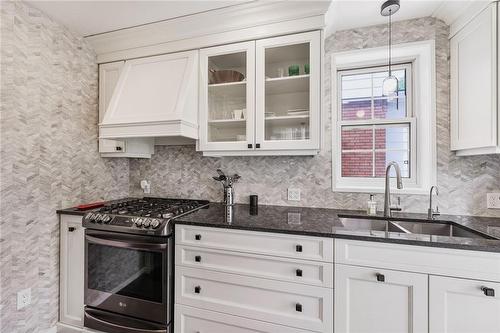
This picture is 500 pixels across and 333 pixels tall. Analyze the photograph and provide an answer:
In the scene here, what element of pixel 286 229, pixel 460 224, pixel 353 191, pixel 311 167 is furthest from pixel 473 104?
pixel 286 229

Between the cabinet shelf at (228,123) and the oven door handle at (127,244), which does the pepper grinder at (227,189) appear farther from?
the oven door handle at (127,244)

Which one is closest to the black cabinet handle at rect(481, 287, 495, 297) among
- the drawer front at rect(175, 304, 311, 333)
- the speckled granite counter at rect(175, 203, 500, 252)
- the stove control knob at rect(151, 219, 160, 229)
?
the speckled granite counter at rect(175, 203, 500, 252)

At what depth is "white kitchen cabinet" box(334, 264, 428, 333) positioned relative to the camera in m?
1.19

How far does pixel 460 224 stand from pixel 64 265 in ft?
9.45

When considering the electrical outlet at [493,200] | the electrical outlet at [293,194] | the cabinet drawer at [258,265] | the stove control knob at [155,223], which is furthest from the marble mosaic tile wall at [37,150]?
the electrical outlet at [493,200]

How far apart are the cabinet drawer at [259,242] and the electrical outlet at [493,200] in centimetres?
133

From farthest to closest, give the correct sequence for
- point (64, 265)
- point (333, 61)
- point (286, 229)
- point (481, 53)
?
point (333, 61)
point (64, 265)
point (481, 53)
point (286, 229)

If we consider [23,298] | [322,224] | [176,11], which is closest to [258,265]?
[322,224]

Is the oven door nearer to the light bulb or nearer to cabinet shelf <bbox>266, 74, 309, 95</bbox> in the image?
cabinet shelf <bbox>266, 74, 309, 95</bbox>

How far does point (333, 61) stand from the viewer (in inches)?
79.6

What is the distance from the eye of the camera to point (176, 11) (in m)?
1.80

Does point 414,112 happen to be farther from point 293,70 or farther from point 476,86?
point 293,70

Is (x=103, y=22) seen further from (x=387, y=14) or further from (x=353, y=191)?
(x=353, y=191)

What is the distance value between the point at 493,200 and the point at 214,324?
2.13 metres
